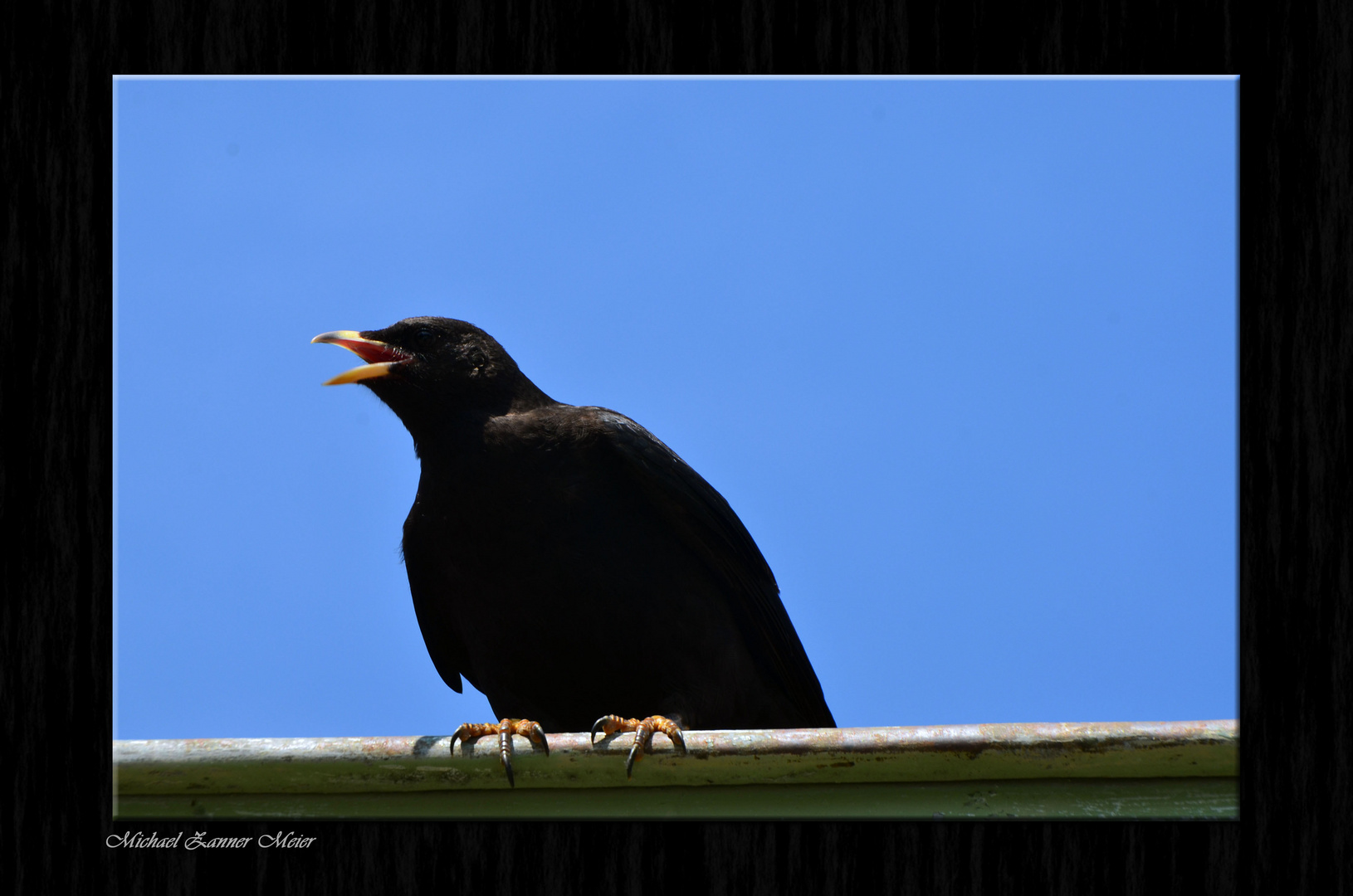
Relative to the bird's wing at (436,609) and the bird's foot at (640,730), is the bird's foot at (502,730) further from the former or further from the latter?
the bird's wing at (436,609)

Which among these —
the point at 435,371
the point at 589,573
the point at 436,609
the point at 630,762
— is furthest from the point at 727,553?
the point at 630,762

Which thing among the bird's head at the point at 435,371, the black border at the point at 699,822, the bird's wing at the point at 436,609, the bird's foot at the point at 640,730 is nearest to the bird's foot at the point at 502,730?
the bird's foot at the point at 640,730

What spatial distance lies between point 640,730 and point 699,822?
1.32 feet

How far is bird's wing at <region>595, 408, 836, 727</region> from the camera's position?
471 centimetres

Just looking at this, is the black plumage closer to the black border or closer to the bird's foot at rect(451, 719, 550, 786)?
the bird's foot at rect(451, 719, 550, 786)

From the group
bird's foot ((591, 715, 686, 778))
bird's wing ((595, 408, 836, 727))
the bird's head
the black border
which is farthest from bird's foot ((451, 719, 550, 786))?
the bird's head

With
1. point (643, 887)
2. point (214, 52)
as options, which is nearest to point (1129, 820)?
point (643, 887)

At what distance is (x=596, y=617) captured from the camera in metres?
4.46

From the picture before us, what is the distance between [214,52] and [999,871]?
10.4 ft

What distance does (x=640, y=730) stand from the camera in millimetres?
3109

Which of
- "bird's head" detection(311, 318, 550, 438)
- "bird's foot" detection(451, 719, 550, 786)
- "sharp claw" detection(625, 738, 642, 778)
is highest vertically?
"bird's head" detection(311, 318, 550, 438)

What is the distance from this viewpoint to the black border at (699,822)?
2.72m

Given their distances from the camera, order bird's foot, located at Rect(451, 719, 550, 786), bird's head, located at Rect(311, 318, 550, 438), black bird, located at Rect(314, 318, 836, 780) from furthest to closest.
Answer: bird's head, located at Rect(311, 318, 550, 438)
black bird, located at Rect(314, 318, 836, 780)
bird's foot, located at Rect(451, 719, 550, 786)
